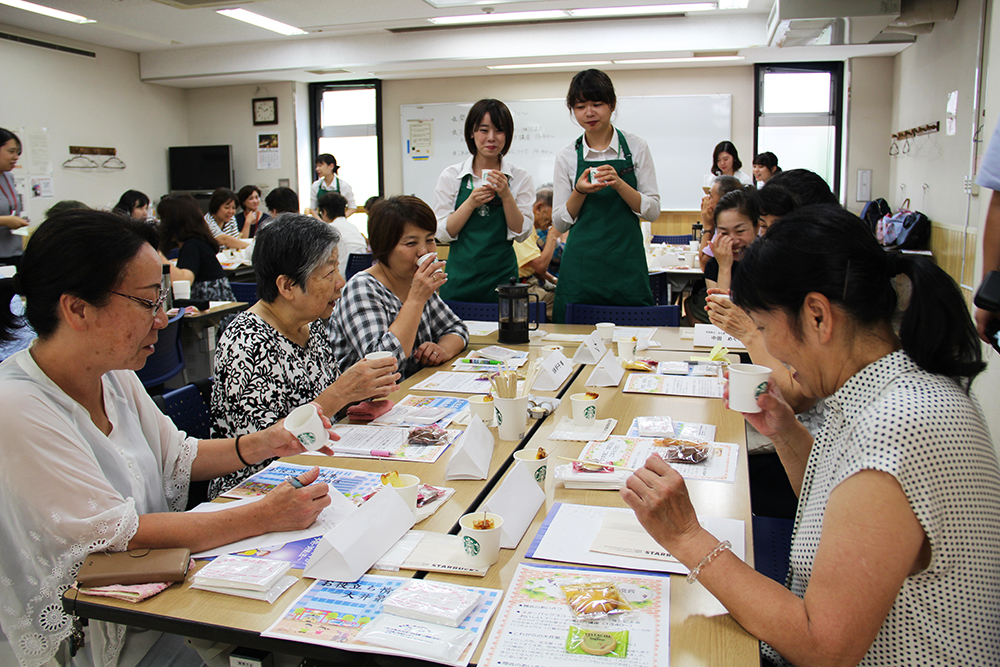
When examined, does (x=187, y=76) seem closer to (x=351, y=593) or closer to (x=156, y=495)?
(x=156, y=495)

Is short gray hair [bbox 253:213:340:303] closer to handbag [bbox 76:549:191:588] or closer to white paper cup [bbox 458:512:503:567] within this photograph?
handbag [bbox 76:549:191:588]

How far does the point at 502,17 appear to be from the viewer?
783 centimetres

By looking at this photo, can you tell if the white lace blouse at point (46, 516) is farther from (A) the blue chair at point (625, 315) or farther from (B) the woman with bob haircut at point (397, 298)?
(A) the blue chair at point (625, 315)

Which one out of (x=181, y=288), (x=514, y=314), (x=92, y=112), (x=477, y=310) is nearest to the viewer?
(x=514, y=314)

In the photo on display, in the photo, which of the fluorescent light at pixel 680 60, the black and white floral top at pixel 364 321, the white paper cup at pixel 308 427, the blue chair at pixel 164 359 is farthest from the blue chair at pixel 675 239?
the white paper cup at pixel 308 427

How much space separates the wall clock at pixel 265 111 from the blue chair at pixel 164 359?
7.08 m

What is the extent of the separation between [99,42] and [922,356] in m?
10.5

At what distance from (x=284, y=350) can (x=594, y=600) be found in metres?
1.35

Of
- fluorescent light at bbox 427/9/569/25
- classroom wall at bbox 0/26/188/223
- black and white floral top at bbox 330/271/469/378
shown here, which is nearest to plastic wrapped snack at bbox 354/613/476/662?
A: black and white floral top at bbox 330/271/469/378

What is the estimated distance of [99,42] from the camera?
903cm

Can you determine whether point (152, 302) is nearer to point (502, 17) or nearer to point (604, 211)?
point (604, 211)

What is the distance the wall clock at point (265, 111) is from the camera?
1043 cm

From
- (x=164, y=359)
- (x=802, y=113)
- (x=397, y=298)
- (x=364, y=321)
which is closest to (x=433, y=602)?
(x=364, y=321)

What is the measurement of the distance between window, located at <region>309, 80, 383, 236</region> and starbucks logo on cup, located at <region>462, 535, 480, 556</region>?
31.4 feet
